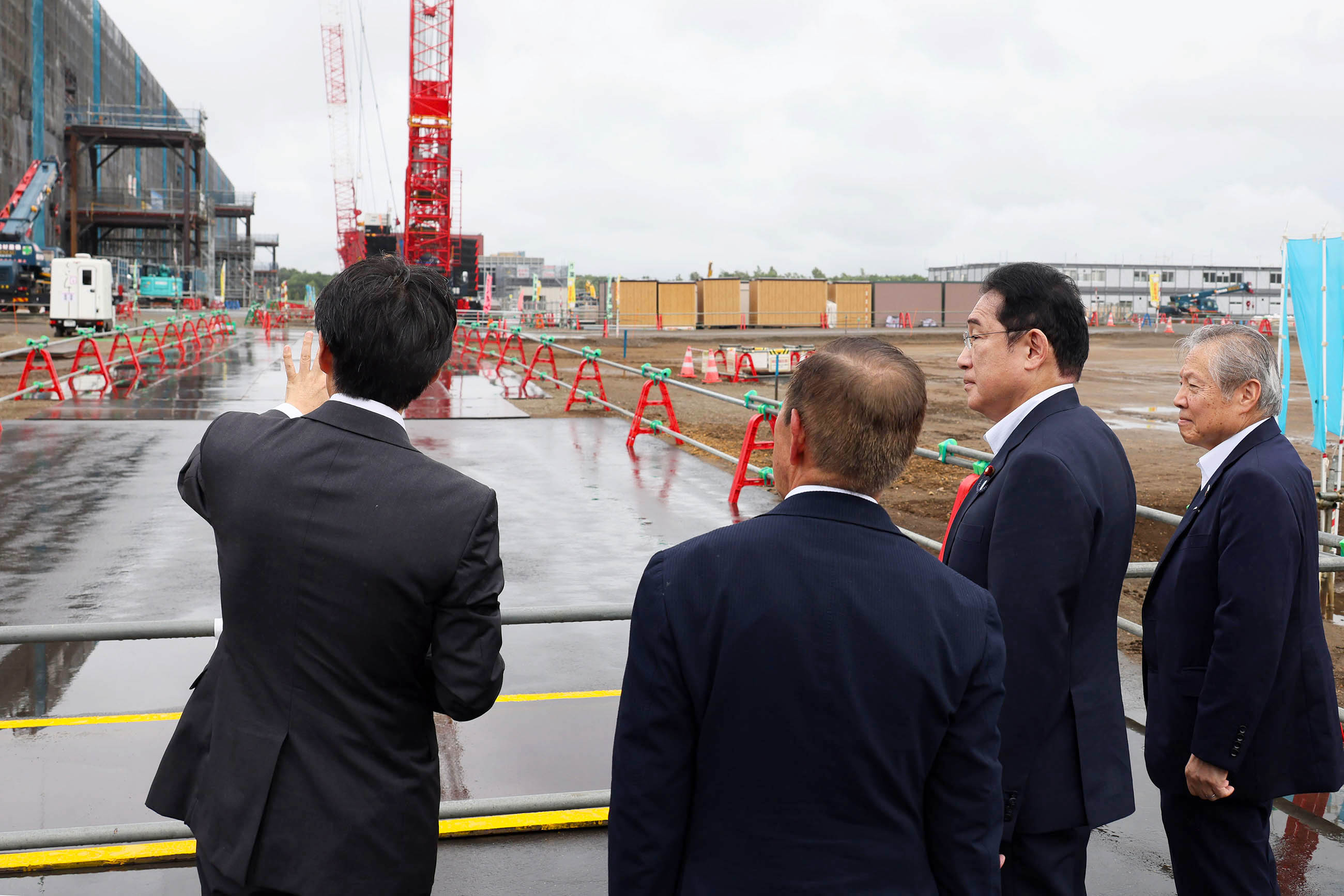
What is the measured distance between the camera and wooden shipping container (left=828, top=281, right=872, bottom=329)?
64656 millimetres

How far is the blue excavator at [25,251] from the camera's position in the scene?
4666cm

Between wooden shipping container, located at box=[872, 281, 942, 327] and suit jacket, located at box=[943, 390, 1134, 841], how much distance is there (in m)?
64.1

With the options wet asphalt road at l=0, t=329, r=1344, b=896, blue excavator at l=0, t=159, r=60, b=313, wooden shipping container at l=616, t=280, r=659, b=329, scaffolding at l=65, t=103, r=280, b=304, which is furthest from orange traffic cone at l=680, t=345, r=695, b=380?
scaffolding at l=65, t=103, r=280, b=304

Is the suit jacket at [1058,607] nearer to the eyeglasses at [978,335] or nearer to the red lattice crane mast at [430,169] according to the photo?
the eyeglasses at [978,335]

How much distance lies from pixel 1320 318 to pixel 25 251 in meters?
49.8

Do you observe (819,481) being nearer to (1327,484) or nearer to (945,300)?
(1327,484)

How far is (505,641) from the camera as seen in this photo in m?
7.01

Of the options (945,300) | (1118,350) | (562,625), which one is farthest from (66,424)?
(945,300)

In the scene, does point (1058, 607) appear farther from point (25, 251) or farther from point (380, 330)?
point (25, 251)

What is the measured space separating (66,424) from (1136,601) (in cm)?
1498

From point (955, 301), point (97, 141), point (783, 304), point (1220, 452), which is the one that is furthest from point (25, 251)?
point (1220, 452)

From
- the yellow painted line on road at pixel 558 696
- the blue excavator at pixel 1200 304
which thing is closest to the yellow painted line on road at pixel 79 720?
the yellow painted line on road at pixel 558 696

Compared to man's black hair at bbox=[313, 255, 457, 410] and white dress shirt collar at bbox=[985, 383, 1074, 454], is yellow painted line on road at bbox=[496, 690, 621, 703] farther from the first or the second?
man's black hair at bbox=[313, 255, 457, 410]

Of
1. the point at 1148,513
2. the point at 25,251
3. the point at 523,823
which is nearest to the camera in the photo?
the point at 523,823
